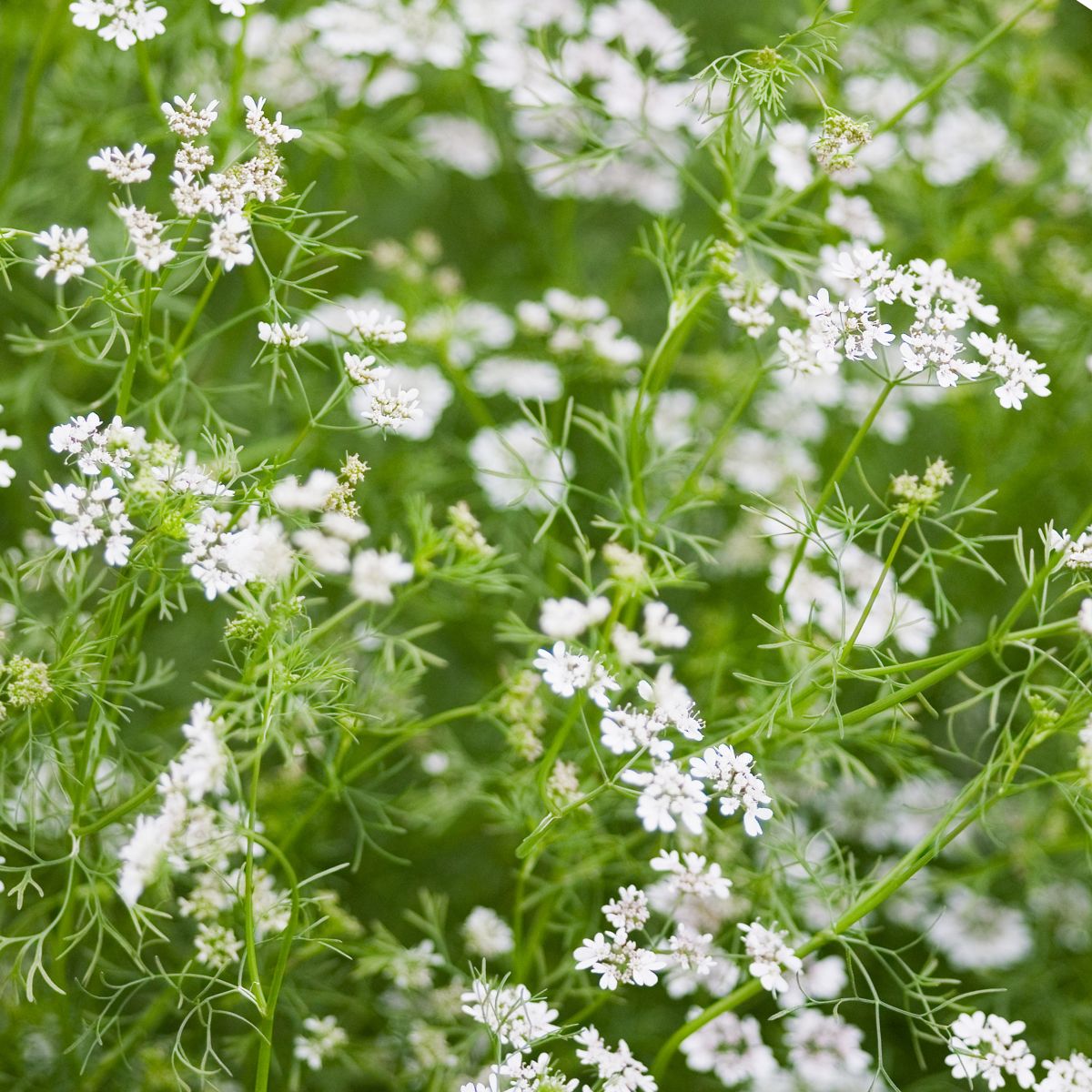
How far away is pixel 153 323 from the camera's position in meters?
2.01

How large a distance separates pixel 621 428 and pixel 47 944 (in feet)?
3.61

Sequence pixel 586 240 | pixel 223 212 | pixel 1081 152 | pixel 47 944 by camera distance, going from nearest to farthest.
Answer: pixel 223 212, pixel 47 944, pixel 1081 152, pixel 586 240

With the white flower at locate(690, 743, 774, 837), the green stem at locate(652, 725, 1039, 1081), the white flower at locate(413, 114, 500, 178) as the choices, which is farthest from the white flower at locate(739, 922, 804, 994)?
the white flower at locate(413, 114, 500, 178)

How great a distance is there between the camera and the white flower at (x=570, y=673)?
1262 millimetres

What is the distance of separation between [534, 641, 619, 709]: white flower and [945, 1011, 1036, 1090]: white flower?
1.90 ft

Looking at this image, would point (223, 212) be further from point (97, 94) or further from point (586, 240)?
point (586, 240)

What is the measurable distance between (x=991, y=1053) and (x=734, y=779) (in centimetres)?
46

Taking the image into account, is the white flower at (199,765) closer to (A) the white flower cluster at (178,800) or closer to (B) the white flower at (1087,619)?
(A) the white flower cluster at (178,800)

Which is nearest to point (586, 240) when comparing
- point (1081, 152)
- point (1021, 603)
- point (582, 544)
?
point (1081, 152)

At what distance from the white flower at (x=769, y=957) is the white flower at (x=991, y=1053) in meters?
0.21

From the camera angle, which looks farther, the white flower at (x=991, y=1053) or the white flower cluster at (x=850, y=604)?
the white flower cluster at (x=850, y=604)

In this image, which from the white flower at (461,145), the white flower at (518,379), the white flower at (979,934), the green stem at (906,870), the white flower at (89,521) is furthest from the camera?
the white flower at (461,145)

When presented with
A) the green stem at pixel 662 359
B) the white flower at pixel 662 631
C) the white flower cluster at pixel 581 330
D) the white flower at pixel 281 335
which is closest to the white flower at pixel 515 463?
the white flower cluster at pixel 581 330

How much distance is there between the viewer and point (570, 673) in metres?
1.28
